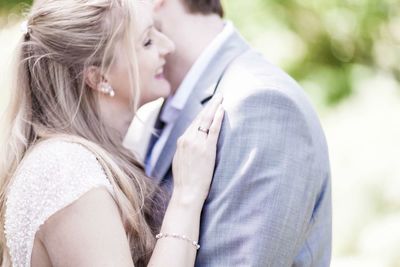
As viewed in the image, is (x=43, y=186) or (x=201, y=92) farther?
(x=201, y=92)

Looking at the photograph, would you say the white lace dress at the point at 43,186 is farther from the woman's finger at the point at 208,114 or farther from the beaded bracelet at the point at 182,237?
the woman's finger at the point at 208,114

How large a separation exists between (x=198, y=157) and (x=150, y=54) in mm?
416

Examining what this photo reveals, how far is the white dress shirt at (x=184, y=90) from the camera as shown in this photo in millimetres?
2828

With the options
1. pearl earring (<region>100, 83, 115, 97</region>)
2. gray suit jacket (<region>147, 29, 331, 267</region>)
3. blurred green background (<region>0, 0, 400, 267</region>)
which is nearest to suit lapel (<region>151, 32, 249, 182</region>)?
gray suit jacket (<region>147, 29, 331, 267</region>)

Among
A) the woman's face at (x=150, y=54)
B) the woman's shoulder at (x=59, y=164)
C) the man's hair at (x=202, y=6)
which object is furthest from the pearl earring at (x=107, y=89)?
the man's hair at (x=202, y=6)

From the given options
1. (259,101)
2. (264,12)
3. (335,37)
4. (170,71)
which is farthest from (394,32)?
(259,101)

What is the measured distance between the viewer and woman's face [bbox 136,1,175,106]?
2.71 meters

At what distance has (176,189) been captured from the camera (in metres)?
2.55

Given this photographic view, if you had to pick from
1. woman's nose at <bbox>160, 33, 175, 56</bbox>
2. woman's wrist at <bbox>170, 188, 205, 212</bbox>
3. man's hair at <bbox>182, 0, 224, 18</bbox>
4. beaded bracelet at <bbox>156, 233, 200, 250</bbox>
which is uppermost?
man's hair at <bbox>182, 0, 224, 18</bbox>

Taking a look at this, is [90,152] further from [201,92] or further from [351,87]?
[351,87]

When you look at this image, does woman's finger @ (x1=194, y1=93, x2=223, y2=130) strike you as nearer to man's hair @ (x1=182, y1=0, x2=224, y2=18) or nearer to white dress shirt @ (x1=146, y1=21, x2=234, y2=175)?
white dress shirt @ (x1=146, y1=21, x2=234, y2=175)

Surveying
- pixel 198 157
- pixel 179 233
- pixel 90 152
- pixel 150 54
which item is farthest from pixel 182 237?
pixel 150 54

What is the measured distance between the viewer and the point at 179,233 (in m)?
2.45

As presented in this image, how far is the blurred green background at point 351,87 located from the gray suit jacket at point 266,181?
2.52 meters
